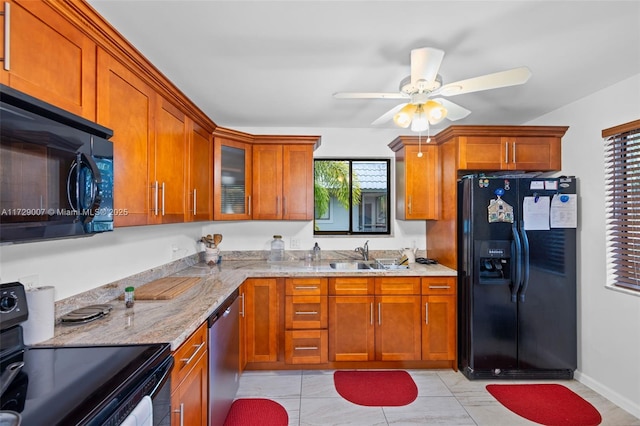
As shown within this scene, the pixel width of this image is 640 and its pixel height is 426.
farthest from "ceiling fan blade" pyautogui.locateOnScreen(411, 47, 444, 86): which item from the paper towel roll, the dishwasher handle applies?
the paper towel roll

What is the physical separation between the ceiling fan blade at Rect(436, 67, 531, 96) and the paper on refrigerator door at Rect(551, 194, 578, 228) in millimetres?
1453

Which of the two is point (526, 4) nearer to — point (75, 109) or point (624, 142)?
point (624, 142)

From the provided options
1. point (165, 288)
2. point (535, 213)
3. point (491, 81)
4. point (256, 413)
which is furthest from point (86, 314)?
point (535, 213)

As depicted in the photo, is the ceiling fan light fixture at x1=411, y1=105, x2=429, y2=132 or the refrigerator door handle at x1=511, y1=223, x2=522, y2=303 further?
the refrigerator door handle at x1=511, y1=223, x2=522, y2=303

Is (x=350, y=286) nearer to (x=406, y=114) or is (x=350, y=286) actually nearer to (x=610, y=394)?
(x=406, y=114)

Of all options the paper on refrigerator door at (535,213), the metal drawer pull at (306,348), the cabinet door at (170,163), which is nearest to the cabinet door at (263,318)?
the metal drawer pull at (306,348)

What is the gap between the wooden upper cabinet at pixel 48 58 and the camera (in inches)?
38.1

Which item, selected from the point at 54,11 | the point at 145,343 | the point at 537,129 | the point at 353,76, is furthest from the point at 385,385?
the point at 54,11

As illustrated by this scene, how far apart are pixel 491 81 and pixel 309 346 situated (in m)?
2.44

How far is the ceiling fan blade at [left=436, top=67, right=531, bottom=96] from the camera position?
1481 millimetres

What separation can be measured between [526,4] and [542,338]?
2.54m

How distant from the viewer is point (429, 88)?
1.74 metres

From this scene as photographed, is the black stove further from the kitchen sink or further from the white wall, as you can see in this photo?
the white wall

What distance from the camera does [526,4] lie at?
142 centimetres
